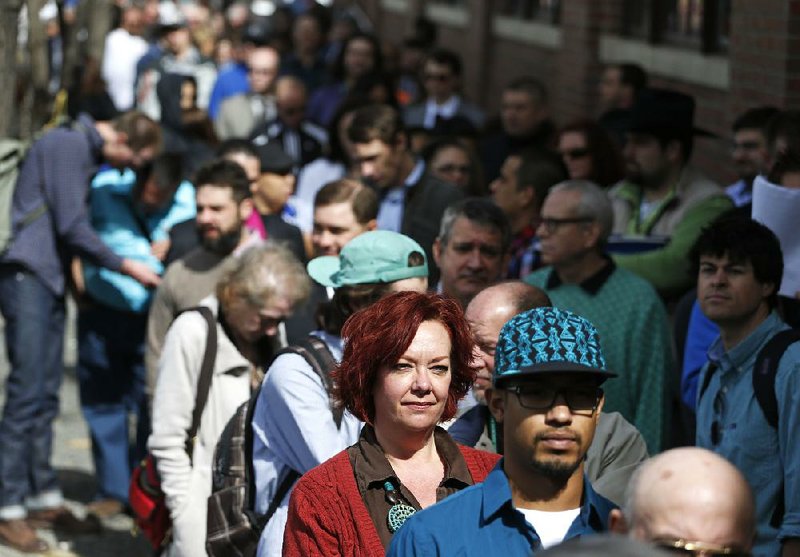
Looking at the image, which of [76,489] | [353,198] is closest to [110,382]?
[76,489]

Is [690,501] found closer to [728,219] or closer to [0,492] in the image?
[728,219]

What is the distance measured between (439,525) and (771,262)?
2.39 meters

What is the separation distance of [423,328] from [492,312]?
92 centimetres

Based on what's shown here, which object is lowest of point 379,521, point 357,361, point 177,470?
point 177,470

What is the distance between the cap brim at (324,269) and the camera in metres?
5.73

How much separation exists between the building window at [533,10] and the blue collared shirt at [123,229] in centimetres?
778

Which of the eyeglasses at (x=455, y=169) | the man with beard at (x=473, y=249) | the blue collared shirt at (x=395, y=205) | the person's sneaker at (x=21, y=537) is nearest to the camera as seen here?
the man with beard at (x=473, y=249)

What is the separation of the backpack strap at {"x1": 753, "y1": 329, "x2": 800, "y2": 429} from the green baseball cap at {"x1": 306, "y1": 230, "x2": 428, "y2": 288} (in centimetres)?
121

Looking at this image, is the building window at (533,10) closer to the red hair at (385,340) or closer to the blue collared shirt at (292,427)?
the blue collared shirt at (292,427)

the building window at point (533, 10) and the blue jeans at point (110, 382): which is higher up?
the building window at point (533, 10)

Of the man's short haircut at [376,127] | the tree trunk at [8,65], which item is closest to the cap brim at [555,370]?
the man's short haircut at [376,127]

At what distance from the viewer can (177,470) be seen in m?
6.37

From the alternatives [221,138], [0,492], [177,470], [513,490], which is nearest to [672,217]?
[177,470]

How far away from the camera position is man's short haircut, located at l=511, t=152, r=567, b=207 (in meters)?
8.24
